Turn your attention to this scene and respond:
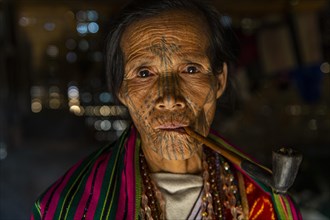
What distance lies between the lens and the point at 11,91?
11.8 feet

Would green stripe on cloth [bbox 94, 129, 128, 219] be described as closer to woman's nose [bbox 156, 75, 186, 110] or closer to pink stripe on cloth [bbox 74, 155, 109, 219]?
pink stripe on cloth [bbox 74, 155, 109, 219]

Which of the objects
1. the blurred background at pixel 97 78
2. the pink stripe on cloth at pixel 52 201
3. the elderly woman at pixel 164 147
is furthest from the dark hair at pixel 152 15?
the blurred background at pixel 97 78

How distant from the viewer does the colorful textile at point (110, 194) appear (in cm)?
136

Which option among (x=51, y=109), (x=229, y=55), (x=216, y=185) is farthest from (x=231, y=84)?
(x=51, y=109)

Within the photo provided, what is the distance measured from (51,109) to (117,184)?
9.76 ft

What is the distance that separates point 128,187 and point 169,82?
29cm

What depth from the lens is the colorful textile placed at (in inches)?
53.6

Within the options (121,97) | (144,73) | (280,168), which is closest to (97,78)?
(121,97)

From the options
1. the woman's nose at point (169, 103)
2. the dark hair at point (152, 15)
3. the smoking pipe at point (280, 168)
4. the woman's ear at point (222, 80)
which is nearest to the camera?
the smoking pipe at point (280, 168)

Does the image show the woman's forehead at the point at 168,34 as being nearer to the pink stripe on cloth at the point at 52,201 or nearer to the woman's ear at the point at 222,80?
the woman's ear at the point at 222,80

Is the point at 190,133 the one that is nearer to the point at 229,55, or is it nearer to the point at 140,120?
the point at 140,120

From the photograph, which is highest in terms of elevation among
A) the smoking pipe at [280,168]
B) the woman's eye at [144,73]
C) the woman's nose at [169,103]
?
the woman's eye at [144,73]

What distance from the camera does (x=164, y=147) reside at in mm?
1375

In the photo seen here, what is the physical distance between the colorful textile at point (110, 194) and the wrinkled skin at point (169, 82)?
86mm
